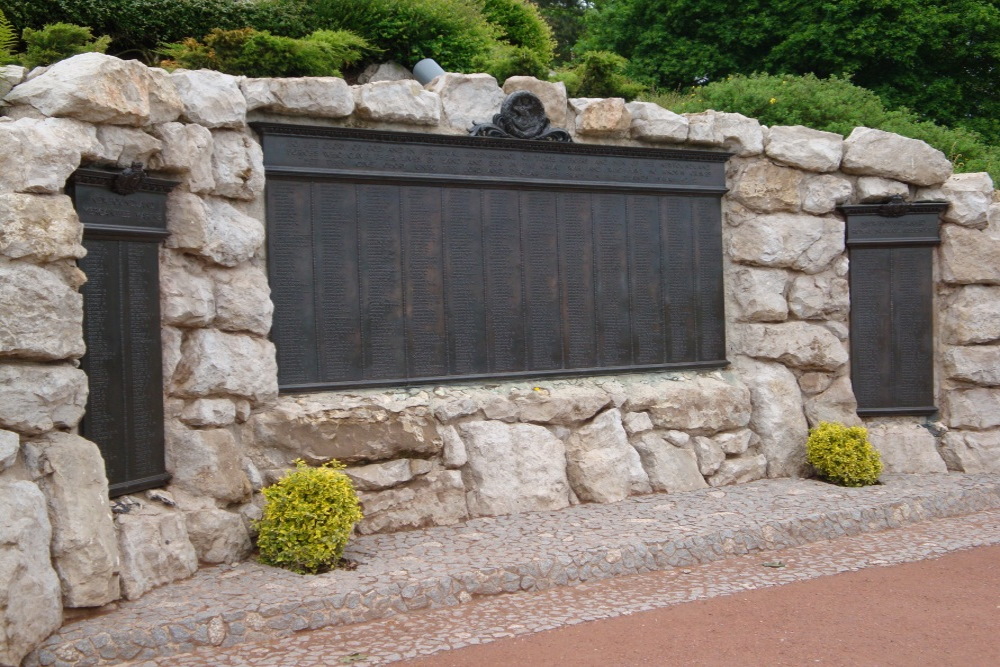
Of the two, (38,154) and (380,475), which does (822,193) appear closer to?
(380,475)

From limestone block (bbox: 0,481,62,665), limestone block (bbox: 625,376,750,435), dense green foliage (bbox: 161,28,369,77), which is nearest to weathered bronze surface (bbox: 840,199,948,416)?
limestone block (bbox: 625,376,750,435)

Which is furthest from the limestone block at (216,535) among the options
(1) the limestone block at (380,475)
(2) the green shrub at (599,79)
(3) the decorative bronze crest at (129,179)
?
(2) the green shrub at (599,79)

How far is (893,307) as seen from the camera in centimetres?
925

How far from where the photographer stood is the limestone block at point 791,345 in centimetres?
888

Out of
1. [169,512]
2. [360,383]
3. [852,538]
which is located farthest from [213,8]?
[852,538]

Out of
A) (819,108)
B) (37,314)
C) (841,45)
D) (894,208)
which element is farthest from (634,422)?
(841,45)

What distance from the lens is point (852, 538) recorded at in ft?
24.3

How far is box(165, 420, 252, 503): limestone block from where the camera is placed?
20.7ft

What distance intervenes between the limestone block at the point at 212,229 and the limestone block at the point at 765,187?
450 cm

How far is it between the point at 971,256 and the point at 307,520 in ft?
22.3

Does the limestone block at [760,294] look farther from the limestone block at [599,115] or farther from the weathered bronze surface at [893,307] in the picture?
the limestone block at [599,115]

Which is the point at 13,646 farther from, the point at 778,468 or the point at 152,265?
the point at 778,468

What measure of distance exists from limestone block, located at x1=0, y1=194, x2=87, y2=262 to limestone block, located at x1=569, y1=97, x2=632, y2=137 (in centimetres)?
440

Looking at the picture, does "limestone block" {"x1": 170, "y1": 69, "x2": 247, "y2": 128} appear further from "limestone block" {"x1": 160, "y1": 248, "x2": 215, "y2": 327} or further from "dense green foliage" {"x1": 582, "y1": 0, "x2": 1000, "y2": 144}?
"dense green foliage" {"x1": 582, "y1": 0, "x2": 1000, "y2": 144}
